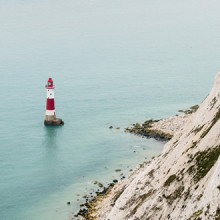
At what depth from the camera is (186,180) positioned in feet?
130

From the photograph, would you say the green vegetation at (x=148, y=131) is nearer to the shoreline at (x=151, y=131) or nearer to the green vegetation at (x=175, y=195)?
the shoreline at (x=151, y=131)

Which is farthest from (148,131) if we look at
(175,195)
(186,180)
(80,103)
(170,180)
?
(175,195)

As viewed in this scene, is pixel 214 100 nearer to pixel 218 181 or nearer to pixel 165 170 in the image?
pixel 165 170

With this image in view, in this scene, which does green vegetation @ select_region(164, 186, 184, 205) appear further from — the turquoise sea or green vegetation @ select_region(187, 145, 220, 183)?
the turquoise sea

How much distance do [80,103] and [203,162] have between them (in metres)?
81.8

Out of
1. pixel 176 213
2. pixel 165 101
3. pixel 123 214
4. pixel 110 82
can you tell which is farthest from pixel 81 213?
pixel 110 82

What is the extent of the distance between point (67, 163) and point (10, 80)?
5787cm

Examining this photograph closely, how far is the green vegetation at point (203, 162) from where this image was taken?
1494 inches

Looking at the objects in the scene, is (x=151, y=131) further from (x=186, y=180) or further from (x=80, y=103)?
(x=186, y=180)

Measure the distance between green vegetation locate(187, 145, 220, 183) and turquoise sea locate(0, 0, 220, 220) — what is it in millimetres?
26922

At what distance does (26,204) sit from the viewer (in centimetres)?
6888

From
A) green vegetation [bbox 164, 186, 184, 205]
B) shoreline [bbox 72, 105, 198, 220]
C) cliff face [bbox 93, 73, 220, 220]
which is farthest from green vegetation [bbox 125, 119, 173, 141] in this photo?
green vegetation [bbox 164, 186, 184, 205]

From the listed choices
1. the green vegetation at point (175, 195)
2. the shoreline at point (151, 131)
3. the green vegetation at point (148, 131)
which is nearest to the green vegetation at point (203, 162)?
the green vegetation at point (175, 195)

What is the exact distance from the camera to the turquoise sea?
247ft
